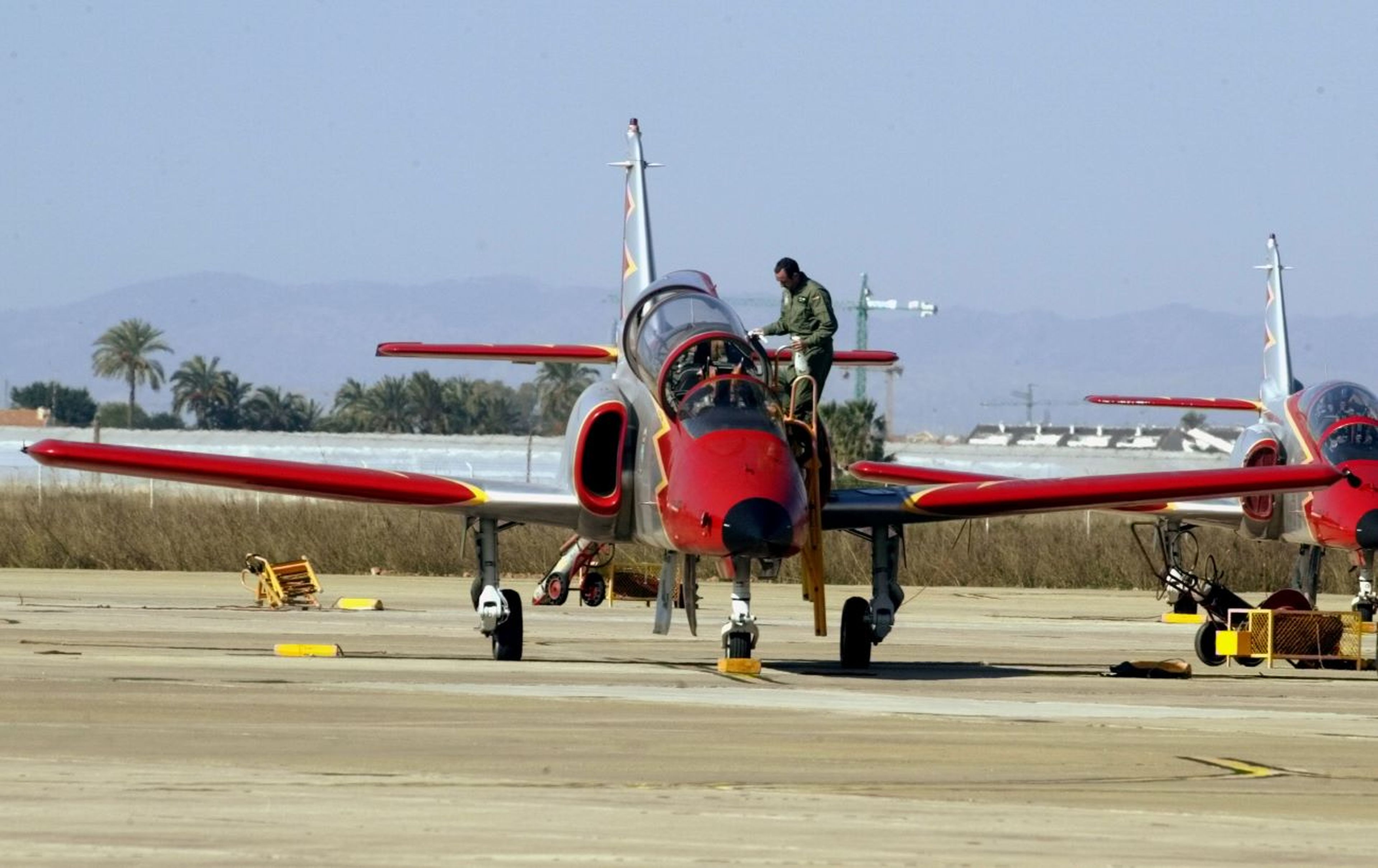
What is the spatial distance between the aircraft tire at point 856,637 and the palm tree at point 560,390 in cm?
11322

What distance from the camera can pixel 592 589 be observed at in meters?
30.7

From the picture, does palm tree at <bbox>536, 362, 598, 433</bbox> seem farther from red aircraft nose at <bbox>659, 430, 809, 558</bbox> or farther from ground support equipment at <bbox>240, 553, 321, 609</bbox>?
red aircraft nose at <bbox>659, 430, 809, 558</bbox>

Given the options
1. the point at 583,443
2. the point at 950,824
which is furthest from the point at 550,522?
the point at 950,824

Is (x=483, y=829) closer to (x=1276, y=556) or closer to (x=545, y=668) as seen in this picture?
(x=545, y=668)

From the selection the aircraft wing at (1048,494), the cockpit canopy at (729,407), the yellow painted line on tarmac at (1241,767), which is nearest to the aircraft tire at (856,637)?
the aircraft wing at (1048,494)

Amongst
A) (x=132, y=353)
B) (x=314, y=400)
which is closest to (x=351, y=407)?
(x=314, y=400)

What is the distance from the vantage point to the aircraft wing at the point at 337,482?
17.5m

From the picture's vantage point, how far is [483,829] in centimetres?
764

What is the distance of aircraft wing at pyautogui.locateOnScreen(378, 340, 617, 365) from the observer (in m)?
22.3

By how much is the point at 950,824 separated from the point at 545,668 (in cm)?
910

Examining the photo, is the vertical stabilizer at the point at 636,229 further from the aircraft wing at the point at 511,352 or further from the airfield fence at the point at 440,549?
the airfield fence at the point at 440,549

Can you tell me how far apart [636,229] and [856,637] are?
8.71 m

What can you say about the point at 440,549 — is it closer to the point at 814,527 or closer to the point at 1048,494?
the point at 1048,494

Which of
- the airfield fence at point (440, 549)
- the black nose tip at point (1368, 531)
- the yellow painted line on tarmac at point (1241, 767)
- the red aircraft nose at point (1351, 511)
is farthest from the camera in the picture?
the airfield fence at point (440, 549)
